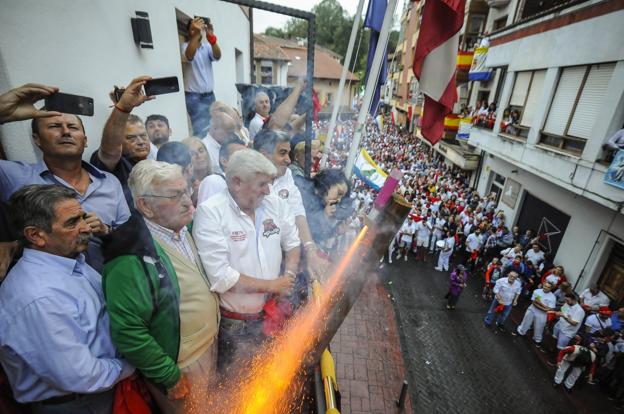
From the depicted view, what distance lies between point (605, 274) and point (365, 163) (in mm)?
7971

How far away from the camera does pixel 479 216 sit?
488 inches

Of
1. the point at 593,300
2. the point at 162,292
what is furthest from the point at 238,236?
the point at 593,300

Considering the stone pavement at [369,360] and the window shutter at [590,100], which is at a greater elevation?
the window shutter at [590,100]

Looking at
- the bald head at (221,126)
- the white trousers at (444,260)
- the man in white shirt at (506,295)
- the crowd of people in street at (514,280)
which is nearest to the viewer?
the bald head at (221,126)

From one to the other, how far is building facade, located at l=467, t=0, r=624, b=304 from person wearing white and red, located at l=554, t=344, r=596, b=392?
3.03 metres

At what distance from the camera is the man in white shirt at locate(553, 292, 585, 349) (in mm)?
7004

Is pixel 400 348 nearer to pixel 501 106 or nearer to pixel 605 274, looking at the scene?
pixel 605 274

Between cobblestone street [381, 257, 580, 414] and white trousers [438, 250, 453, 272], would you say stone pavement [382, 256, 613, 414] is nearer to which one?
cobblestone street [381, 257, 580, 414]

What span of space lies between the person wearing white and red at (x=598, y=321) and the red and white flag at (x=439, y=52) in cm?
685

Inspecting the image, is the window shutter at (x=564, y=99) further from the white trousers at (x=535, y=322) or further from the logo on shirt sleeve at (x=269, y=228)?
the logo on shirt sleeve at (x=269, y=228)

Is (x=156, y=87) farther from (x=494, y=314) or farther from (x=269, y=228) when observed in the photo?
(x=494, y=314)

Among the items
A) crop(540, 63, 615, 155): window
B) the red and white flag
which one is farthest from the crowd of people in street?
the red and white flag

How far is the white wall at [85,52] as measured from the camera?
204cm

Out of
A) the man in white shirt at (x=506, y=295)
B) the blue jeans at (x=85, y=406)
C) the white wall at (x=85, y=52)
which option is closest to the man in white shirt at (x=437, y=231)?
the man in white shirt at (x=506, y=295)
